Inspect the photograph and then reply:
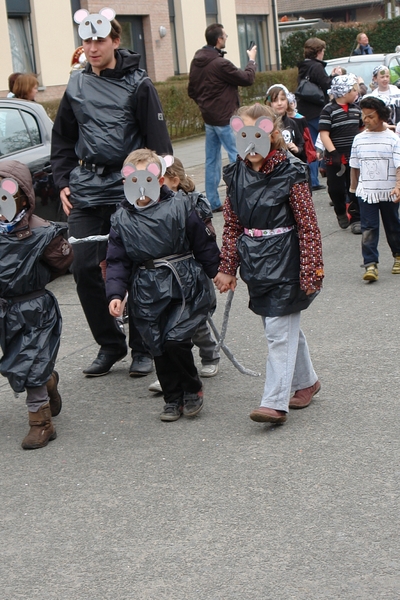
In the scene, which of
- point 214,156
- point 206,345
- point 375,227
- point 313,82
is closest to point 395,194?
point 375,227

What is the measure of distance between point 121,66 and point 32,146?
3.72 metres

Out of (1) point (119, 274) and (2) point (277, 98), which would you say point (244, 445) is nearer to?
(1) point (119, 274)

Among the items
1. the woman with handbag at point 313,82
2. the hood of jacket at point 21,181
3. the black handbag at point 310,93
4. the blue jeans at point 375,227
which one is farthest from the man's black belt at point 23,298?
the black handbag at point 310,93

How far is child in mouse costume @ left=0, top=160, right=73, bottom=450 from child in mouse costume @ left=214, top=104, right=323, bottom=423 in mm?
954

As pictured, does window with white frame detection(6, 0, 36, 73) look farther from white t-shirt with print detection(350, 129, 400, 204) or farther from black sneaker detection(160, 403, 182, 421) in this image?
black sneaker detection(160, 403, 182, 421)

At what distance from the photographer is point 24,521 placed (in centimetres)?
407

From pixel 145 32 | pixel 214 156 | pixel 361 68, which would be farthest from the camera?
pixel 145 32

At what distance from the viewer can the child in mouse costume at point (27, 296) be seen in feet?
16.1

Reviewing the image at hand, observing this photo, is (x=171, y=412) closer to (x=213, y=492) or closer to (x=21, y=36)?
(x=213, y=492)

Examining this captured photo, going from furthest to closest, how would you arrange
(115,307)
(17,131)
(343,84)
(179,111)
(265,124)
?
(179,111) < (343,84) < (17,131) < (115,307) < (265,124)

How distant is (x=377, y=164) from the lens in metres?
8.12

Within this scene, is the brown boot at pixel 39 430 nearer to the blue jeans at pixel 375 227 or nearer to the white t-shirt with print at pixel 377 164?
the blue jeans at pixel 375 227

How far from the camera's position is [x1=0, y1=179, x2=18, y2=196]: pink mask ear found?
15.9 ft

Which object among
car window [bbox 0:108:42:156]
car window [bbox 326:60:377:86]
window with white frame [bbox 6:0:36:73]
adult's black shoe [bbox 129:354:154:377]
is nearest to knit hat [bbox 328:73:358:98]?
car window [bbox 0:108:42:156]
